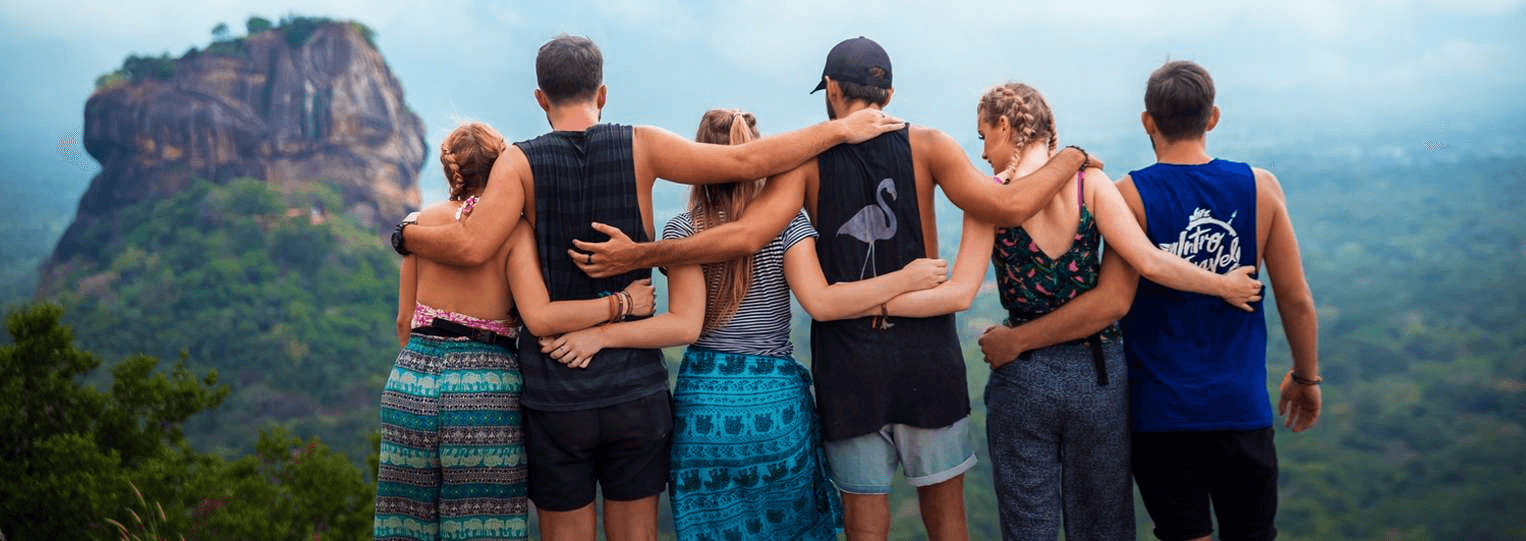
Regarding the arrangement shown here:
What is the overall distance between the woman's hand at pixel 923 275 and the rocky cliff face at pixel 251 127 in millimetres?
68964

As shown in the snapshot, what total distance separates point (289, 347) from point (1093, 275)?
2555 inches

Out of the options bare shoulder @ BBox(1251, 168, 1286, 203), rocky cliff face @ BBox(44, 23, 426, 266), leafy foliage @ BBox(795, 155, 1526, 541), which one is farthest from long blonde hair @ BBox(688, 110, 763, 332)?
rocky cliff face @ BBox(44, 23, 426, 266)

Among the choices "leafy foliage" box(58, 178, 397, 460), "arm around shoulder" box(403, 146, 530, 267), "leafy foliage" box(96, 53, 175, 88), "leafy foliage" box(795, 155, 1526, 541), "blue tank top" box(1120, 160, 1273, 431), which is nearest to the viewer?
"arm around shoulder" box(403, 146, 530, 267)

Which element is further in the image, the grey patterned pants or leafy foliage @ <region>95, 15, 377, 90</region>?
leafy foliage @ <region>95, 15, 377, 90</region>

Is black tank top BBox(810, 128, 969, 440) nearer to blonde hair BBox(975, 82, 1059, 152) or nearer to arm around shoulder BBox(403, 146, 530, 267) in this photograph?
blonde hair BBox(975, 82, 1059, 152)

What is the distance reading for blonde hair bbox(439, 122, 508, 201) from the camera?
364 centimetres

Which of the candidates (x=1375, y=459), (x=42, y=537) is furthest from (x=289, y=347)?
(x=1375, y=459)

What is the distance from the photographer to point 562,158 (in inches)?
135

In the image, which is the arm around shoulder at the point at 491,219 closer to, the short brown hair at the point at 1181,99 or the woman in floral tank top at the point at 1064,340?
the woman in floral tank top at the point at 1064,340

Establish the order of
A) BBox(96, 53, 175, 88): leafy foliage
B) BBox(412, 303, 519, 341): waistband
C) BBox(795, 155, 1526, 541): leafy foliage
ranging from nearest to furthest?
1. BBox(412, 303, 519, 341): waistband
2. BBox(795, 155, 1526, 541): leafy foliage
3. BBox(96, 53, 175, 88): leafy foliage

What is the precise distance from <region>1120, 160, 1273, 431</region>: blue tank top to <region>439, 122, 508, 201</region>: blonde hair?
2135 millimetres

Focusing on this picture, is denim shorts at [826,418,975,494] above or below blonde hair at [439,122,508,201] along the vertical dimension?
below

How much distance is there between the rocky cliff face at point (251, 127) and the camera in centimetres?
6462

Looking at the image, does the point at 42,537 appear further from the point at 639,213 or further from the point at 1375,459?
the point at 1375,459
